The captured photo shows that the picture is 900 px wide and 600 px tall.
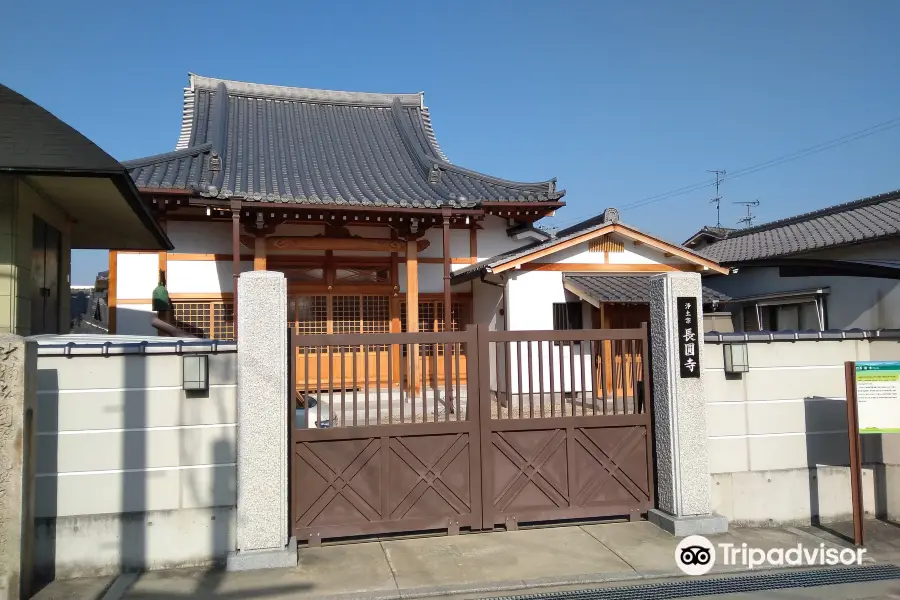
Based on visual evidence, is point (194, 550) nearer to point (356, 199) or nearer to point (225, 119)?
point (356, 199)

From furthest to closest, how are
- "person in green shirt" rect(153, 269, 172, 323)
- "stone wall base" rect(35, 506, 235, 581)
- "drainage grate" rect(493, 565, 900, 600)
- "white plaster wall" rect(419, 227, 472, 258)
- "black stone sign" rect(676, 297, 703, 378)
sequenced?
"white plaster wall" rect(419, 227, 472, 258)
"person in green shirt" rect(153, 269, 172, 323)
"black stone sign" rect(676, 297, 703, 378)
"stone wall base" rect(35, 506, 235, 581)
"drainage grate" rect(493, 565, 900, 600)

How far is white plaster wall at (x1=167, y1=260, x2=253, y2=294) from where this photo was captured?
41.5 feet

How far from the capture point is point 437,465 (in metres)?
5.98

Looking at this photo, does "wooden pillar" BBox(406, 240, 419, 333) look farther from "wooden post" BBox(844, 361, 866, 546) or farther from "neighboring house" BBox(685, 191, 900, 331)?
"wooden post" BBox(844, 361, 866, 546)

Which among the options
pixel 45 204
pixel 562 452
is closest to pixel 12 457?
pixel 45 204

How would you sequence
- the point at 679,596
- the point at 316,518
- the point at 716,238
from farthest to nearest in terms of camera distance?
the point at 716,238 → the point at 316,518 → the point at 679,596

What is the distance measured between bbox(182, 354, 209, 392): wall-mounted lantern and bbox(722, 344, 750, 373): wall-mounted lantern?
16.6 feet

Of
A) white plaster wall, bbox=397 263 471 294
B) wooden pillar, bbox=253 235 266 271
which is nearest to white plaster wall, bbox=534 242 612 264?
white plaster wall, bbox=397 263 471 294

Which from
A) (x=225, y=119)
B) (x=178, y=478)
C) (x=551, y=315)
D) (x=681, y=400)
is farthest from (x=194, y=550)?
(x=225, y=119)

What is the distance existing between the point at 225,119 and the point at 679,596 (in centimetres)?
1483

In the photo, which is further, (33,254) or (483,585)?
(33,254)

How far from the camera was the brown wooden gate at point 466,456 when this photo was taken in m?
5.76

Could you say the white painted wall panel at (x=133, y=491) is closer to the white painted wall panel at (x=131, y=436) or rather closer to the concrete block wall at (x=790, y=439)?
the white painted wall panel at (x=131, y=436)

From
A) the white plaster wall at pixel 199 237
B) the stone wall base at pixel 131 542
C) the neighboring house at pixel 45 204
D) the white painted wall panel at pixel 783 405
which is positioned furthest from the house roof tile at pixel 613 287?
the stone wall base at pixel 131 542
